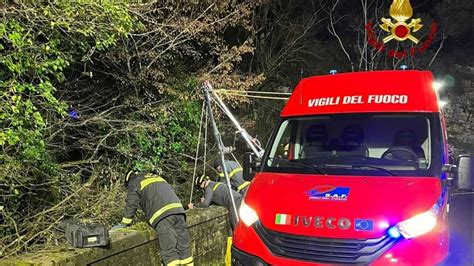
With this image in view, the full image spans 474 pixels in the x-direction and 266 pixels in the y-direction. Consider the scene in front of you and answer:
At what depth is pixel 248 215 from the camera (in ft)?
14.6

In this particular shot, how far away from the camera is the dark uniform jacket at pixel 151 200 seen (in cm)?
612

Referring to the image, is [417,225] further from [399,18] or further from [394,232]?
[399,18]

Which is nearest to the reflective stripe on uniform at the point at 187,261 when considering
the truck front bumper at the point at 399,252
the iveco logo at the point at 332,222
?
the truck front bumper at the point at 399,252

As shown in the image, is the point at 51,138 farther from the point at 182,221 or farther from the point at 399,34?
the point at 399,34

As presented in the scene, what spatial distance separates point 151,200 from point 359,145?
8.74ft

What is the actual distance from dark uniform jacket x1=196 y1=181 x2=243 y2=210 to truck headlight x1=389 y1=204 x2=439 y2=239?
406 cm

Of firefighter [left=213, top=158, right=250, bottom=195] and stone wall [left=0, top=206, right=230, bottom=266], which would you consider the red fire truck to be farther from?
firefighter [left=213, top=158, right=250, bottom=195]

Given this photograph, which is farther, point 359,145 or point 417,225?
point 359,145

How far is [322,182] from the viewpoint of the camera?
4348 millimetres

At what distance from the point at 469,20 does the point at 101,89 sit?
20.9 m

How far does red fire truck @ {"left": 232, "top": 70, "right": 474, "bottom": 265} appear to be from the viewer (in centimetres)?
384

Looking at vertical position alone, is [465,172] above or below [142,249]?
above

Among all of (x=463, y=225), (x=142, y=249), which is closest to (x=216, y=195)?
(x=142, y=249)

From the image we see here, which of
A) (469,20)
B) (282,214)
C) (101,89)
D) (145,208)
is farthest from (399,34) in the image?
(469,20)
